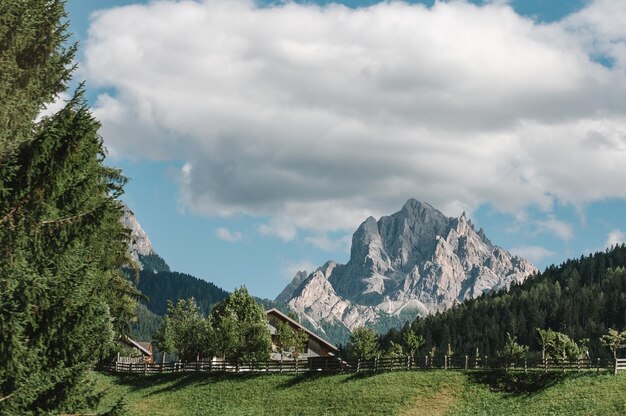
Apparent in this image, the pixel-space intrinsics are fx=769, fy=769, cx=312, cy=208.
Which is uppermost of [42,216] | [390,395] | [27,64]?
[27,64]

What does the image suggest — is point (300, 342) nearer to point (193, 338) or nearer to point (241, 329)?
point (241, 329)

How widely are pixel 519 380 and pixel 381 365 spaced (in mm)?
12226

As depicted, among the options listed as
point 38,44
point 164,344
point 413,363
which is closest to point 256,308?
point 164,344

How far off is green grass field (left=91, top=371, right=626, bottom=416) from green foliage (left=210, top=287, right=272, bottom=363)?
1341 centimetres

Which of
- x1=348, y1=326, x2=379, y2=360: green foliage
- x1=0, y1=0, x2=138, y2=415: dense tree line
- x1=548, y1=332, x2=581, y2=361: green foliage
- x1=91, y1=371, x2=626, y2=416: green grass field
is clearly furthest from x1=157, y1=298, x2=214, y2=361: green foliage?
x1=0, y1=0, x2=138, y2=415: dense tree line

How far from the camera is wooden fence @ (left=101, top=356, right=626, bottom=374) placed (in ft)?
190

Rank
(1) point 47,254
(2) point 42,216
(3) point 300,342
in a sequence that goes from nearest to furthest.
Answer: (2) point 42,216
(1) point 47,254
(3) point 300,342

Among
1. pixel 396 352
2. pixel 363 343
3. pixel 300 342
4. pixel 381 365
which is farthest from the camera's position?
pixel 396 352

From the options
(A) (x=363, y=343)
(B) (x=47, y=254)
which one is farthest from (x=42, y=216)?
(A) (x=363, y=343)

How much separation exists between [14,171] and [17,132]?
1926 millimetres

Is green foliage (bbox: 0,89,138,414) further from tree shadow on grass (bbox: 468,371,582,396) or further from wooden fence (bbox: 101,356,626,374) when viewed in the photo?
wooden fence (bbox: 101,356,626,374)

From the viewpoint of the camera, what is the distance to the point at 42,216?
18.0m

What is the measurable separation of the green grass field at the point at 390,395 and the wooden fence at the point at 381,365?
172cm

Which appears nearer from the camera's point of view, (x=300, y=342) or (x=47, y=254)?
(x=47, y=254)
